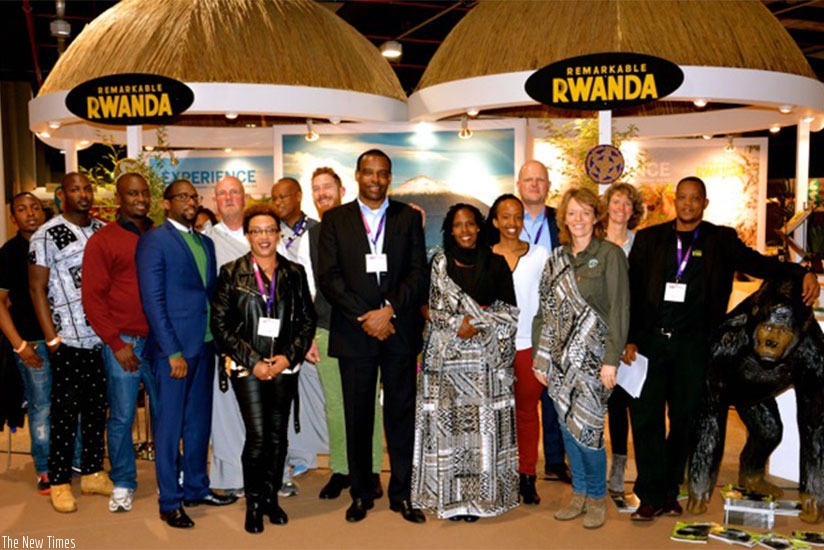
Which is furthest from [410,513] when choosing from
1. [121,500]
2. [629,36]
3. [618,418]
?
[629,36]

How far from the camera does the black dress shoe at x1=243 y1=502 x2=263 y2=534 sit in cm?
399

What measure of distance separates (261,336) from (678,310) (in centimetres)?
206

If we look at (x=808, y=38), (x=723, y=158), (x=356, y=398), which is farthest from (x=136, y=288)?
(x=808, y=38)

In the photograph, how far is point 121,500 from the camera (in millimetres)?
4336

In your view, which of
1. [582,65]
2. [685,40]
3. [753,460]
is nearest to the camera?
[753,460]

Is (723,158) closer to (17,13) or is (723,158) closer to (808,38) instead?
(808,38)

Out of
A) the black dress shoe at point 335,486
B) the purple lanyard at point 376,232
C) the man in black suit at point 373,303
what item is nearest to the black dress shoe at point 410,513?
the man in black suit at point 373,303

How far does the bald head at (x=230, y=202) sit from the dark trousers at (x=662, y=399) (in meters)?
2.30

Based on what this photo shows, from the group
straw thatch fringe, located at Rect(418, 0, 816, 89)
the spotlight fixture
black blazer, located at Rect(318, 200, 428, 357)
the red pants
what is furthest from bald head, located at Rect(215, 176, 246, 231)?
the spotlight fixture

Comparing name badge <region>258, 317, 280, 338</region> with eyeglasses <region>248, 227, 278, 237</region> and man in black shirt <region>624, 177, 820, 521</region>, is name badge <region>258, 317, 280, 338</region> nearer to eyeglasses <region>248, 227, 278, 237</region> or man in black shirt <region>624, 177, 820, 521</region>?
eyeglasses <region>248, 227, 278, 237</region>

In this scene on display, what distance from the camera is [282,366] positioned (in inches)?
152

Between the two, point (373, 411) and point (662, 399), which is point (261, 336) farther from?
point (662, 399)

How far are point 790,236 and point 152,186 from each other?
4589 mm

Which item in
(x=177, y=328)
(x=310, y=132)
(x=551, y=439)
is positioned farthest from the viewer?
(x=310, y=132)
